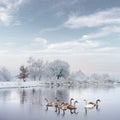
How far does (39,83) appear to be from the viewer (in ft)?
259

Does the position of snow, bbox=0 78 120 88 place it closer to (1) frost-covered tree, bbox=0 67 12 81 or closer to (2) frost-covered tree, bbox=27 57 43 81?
(2) frost-covered tree, bbox=27 57 43 81

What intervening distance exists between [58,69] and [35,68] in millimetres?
7157

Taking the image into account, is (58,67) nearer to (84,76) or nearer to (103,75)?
(103,75)

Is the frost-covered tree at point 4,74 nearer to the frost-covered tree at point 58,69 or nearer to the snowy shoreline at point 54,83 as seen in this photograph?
the frost-covered tree at point 58,69

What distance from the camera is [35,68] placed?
94.4 metres

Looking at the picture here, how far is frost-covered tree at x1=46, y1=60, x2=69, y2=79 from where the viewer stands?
96.6 metres

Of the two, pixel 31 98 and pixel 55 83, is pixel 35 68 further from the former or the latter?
pixel 31 98

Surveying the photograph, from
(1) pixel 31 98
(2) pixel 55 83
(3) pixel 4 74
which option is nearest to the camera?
(1) pixel 31 98

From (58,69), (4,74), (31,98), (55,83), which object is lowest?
(31,98)

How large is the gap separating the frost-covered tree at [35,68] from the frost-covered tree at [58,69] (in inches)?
128

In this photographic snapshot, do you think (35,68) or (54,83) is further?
(35,68)

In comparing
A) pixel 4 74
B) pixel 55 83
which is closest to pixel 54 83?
pixel 55 83

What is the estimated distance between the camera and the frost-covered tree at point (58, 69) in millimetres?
96562

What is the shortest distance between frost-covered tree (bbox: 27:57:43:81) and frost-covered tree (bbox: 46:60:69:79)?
326cm
